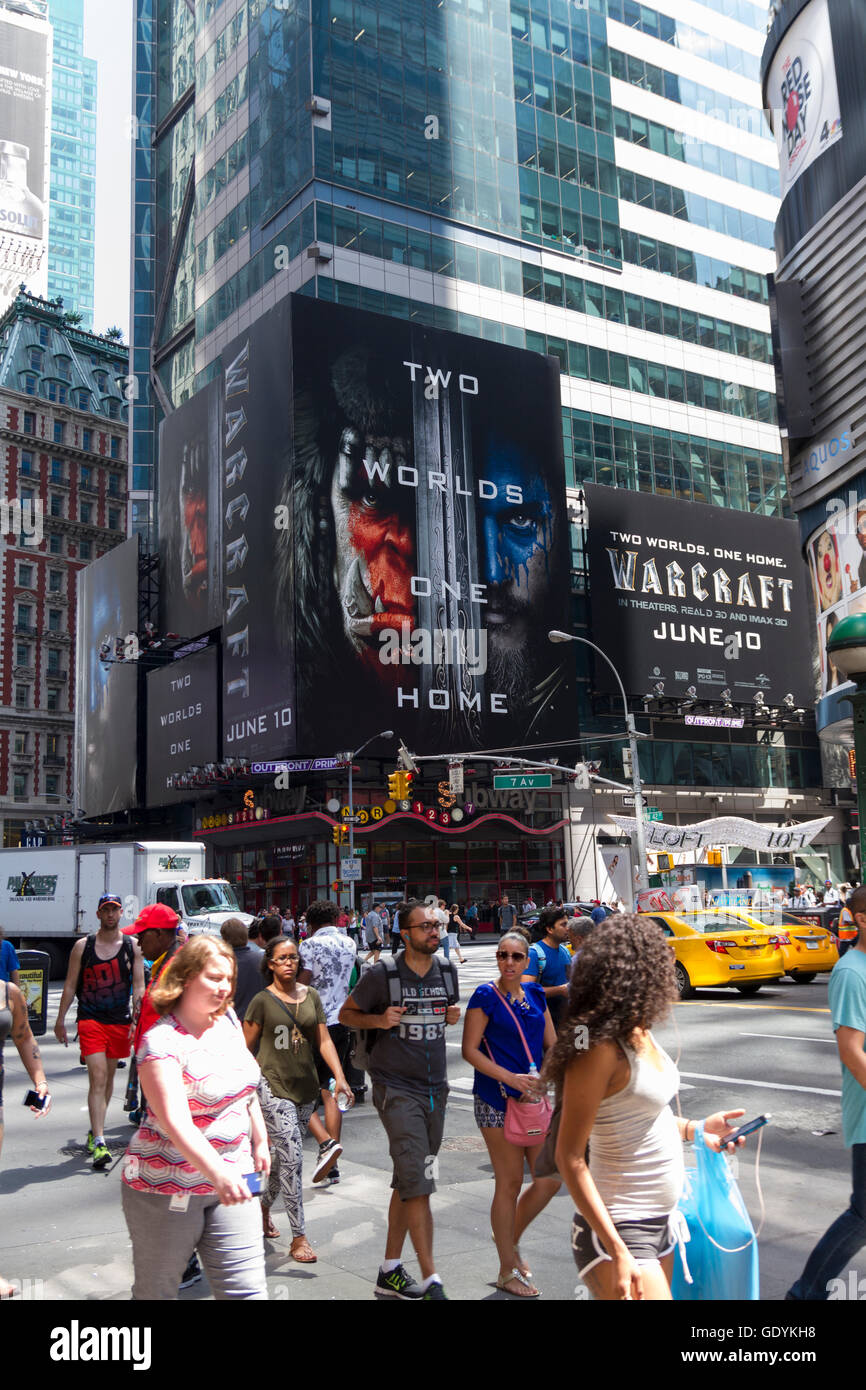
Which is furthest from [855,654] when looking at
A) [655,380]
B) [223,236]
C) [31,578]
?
[31,578]

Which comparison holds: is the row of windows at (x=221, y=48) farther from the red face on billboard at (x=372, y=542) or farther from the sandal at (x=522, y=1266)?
the sandal at (x=522, y=1266)

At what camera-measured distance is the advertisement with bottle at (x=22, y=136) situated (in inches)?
4291

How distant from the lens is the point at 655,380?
62.6 metres

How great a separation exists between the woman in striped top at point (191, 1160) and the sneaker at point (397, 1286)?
1605 mm

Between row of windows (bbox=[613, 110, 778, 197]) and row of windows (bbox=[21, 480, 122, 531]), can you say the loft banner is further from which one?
row of windows (bbox=[21, 480, 122, 531])

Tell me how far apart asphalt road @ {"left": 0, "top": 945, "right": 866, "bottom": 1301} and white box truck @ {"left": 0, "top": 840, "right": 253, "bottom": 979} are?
46.6 ft

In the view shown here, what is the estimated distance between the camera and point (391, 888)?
48.2 metres

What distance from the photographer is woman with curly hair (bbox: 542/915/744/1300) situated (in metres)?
3.81

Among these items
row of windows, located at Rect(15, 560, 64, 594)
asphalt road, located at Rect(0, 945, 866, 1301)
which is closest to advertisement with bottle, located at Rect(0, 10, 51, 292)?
row of windows, located at Rect(15, 560, 64, 594)

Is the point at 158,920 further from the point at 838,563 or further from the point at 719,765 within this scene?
the point at 719,765

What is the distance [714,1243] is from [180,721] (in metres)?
52.1

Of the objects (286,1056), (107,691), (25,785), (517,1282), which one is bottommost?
(517,1282)

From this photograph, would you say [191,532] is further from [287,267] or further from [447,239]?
[447,239]
